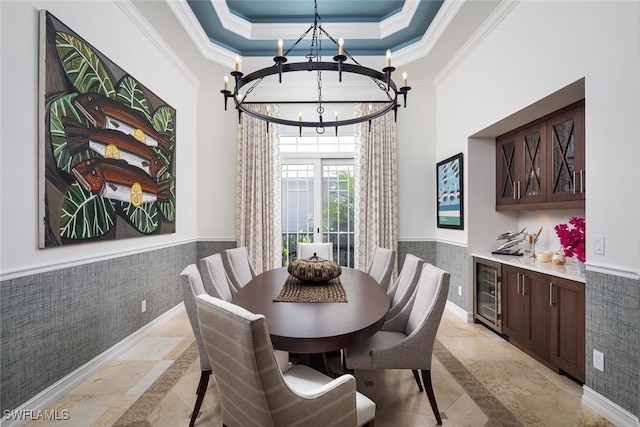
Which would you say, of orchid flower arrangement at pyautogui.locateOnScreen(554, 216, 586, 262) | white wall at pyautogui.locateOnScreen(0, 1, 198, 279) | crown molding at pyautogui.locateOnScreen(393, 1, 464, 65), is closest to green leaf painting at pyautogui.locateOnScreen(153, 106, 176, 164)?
white wall at pyautogui.locateOnScreen(0, 1, 198, 279)

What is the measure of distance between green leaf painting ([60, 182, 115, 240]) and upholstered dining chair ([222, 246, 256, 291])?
3.31ft

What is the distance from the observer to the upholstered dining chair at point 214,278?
2264 mm

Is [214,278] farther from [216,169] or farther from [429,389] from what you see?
[216,169]

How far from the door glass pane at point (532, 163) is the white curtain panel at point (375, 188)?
1700 millimetres

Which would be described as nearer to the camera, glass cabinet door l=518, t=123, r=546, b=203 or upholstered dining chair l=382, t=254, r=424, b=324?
Result: upholstered dining chair l=382, t=254, r=424, b=324

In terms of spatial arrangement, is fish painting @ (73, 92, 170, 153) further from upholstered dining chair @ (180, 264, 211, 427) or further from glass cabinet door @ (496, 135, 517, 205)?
glass cabinet door @ (496, 135, 517, 205)

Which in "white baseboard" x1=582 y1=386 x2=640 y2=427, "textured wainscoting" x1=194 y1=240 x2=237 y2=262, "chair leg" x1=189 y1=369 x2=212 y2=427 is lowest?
"white baseboard" x1=582 y1=386 x2=640 y2=427

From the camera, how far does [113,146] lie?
2.72 metres

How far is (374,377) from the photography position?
2.40 m

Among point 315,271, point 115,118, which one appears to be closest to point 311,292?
point 315,271

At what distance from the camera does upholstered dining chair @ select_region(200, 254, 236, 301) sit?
2.26 meters

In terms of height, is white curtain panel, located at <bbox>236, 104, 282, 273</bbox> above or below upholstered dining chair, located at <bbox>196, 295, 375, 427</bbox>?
above

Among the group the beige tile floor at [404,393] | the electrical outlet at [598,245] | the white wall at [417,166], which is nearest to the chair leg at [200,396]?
the beige tile floor at [404,393]

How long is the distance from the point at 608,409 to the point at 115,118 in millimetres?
4053
